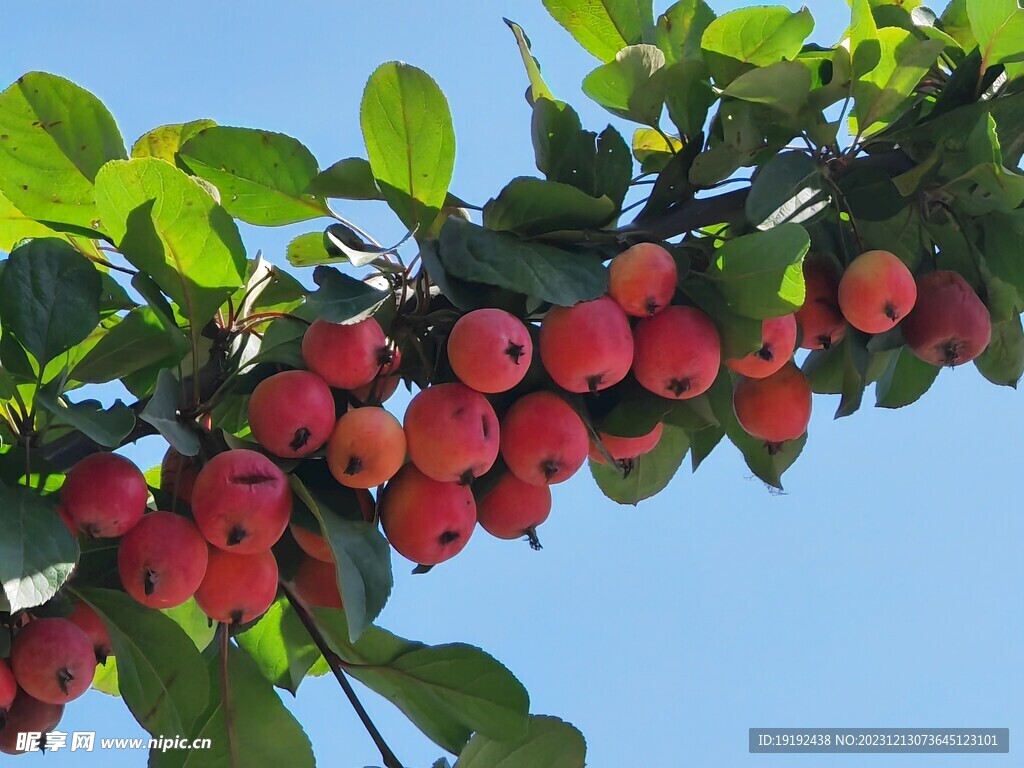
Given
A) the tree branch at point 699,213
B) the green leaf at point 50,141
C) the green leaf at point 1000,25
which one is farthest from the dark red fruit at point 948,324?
the green leaf at point 50,141

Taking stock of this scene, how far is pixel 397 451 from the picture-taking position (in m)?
1.12

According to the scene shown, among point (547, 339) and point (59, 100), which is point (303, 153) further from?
point (547, 339)

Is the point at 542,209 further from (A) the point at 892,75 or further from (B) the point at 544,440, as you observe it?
(A) the point at 892,75

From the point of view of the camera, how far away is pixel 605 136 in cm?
131

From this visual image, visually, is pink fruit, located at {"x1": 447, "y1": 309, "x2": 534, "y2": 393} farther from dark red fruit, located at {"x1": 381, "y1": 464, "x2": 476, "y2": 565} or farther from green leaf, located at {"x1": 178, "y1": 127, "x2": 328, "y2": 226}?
green leaf, located at {"x1": 178, "y1": 127, "x2": 328, "y2": 226}

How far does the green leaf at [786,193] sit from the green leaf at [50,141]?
0.71m

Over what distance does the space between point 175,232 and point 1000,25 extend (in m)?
0.95

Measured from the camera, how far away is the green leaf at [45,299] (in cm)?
116

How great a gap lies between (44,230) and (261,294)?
0.95 ft

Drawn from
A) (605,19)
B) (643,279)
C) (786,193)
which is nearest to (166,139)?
(605,19)

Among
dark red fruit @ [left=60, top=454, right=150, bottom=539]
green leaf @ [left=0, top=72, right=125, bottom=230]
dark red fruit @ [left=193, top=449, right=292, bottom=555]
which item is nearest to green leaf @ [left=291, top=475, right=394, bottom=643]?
dark red fruit @ [left=193, top=449, right=292, bottom=555]

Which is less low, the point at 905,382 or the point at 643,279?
the point at 905,382

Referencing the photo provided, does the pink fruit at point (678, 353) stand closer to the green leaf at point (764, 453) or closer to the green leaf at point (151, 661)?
the green leaf at point (764, 453)

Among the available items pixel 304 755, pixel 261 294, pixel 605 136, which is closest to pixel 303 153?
pixel 261 294
